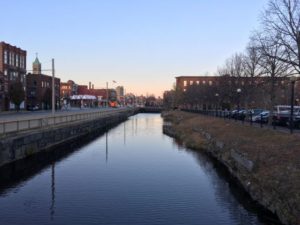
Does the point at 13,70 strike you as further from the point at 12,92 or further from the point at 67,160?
the point at 67,160

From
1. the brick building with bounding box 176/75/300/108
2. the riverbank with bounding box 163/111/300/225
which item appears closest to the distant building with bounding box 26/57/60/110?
the brick building with bounding box 176/75/300/108

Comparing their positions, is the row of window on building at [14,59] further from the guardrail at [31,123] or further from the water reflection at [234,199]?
the water reflection at [234,199]

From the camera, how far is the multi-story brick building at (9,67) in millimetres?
94688

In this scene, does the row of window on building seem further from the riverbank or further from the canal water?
the riverbank

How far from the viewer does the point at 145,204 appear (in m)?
18.1

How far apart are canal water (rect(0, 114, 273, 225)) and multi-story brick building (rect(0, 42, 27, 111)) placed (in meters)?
68.5

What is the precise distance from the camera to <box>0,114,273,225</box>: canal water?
16.1 m

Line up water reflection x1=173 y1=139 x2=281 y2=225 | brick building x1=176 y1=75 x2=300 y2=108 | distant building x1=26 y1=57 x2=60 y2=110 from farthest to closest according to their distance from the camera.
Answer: distant building x1=26 y1=57 x2=60 y2=110 → brick building x1=176 y1=75 x2=300 y2=108 → water reflection x1=173 y1=139 x2=281 y2=225

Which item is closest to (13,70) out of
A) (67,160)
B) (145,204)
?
(67,160)

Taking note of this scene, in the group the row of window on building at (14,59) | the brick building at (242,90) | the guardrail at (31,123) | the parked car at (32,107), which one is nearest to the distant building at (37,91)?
the parked car at (32,107)

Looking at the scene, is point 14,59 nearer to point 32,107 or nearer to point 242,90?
point 32,107

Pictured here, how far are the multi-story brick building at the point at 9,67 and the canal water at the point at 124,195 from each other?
6848 centimetres

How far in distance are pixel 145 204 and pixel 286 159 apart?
5.88 meters

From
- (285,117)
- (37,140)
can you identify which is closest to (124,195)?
(37,140)
